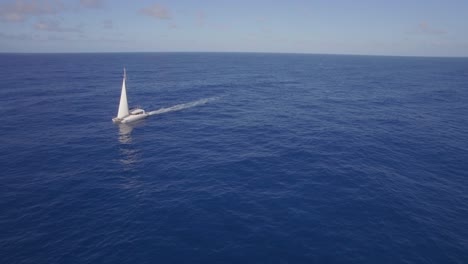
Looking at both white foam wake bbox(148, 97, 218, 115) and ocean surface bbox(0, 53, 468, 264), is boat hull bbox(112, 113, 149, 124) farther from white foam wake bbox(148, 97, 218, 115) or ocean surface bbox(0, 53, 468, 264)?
white foam wake bbox(148, 97, 218, 115)

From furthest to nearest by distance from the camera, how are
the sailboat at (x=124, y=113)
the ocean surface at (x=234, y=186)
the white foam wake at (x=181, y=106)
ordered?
1. the white foam wake at (x=181, y=106)
2. the sailboat at (x=124, y=113)
3. the ocean surface at (x=234, y=186)

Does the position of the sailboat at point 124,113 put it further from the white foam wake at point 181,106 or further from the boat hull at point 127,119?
the white foam wake at point 181,106

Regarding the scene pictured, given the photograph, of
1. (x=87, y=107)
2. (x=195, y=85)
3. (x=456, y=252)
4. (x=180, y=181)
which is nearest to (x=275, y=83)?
(x=195, y=85)

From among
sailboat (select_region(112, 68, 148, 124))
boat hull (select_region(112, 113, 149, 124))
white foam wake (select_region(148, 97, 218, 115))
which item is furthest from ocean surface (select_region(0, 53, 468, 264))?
sailboat (select_region(112, 68, 148, 124))

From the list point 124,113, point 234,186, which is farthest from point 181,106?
point 234,186

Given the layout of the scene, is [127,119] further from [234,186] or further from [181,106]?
[234,186]

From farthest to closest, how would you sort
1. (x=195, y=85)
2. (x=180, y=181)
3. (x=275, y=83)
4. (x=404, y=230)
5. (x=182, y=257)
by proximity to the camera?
(x=275, y=83) < (x=195, y=85) < (x=180, y=181) < (x=404, y=230) < (x=182, y=257)

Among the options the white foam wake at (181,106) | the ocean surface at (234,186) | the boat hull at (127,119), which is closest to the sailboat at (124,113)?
the boat hull at (127,119)

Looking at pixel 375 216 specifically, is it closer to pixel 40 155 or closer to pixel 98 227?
pixel 98 227
